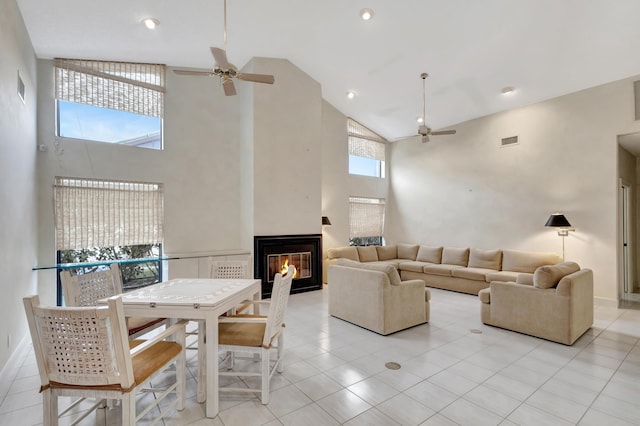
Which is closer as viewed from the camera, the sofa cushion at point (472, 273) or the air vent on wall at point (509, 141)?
the sofa cushion at point (472, 273)

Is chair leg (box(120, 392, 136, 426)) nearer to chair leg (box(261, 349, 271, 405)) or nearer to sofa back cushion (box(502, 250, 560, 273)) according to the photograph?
chair leg (box(261, 349, 271, 405))

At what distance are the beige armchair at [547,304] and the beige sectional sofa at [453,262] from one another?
Answer: 1.64m

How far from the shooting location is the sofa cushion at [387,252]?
7.67 m

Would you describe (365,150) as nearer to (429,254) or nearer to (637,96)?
(429,254)

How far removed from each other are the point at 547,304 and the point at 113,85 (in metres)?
7.08

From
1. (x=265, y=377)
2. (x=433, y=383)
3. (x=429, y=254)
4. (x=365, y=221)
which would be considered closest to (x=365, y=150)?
(x=365, y=221)

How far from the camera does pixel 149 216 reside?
17.5ft

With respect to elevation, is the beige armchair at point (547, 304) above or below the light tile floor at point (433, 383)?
above

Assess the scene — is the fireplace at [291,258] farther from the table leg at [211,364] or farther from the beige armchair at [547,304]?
the table leg at [211,364]

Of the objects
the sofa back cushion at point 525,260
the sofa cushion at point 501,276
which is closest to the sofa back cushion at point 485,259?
the sofa back cushion at point 525,260

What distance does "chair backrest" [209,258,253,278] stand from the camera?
11.8 feet

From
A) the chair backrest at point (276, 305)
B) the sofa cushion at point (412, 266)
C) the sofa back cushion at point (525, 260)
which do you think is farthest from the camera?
the sofa cushion at point (412, 266)

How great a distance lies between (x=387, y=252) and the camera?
7777mm

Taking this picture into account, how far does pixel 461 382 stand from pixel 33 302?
10.4 ft
